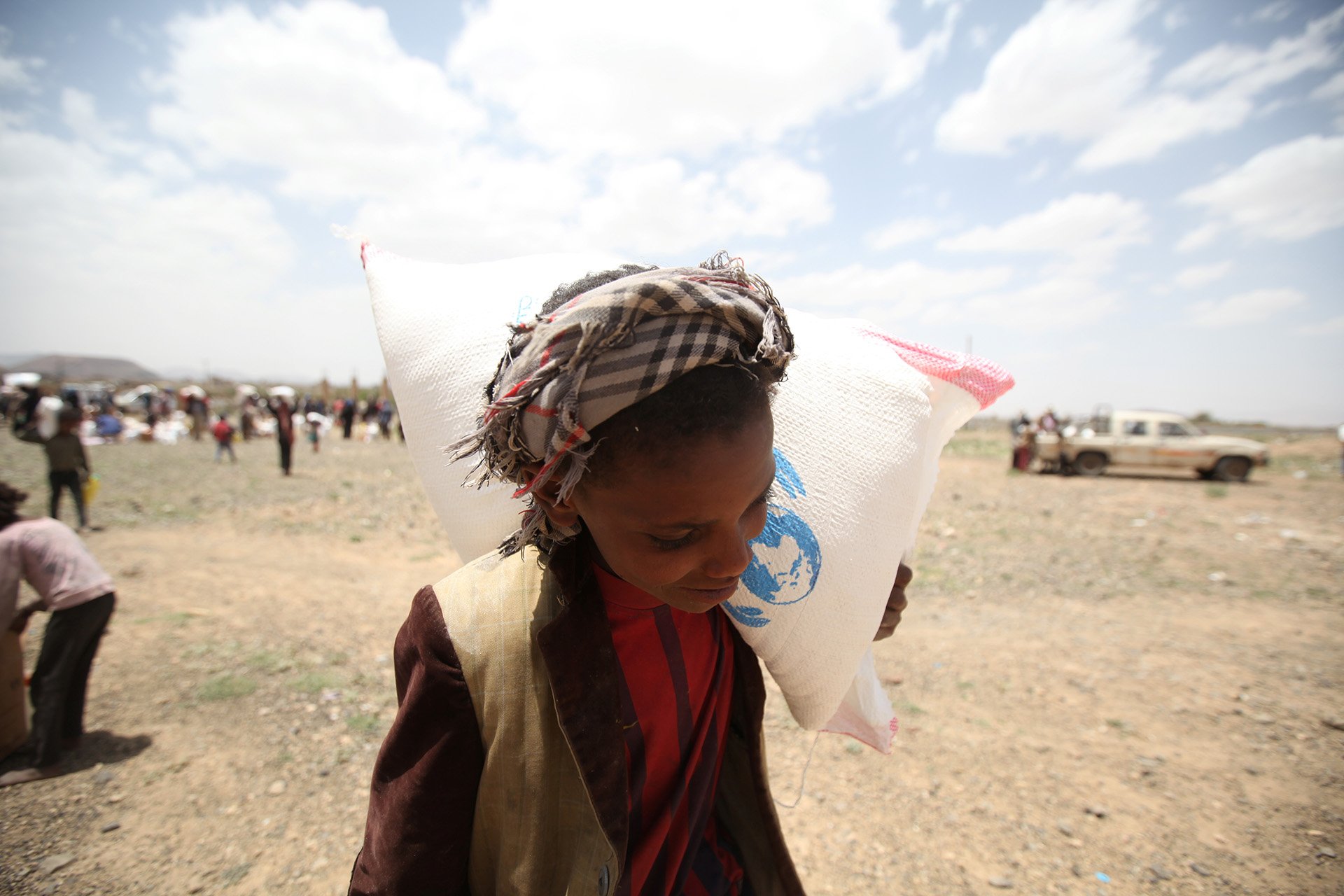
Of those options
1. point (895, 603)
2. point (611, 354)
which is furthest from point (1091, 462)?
point (611, 354)

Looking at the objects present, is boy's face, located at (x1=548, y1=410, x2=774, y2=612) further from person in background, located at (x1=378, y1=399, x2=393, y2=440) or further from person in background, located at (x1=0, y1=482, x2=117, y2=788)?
person in background, located at (x1=378, y1=399, x2=393, y2=440)

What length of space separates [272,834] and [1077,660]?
5.45m

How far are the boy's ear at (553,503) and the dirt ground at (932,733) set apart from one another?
2.42 meters

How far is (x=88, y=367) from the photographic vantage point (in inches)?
4117

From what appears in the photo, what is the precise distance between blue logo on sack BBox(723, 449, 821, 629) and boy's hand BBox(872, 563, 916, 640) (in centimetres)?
39

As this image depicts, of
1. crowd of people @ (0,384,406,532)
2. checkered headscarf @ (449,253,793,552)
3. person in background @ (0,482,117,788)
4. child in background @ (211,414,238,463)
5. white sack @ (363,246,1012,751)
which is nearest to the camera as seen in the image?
checkered headscarf @ (449,253,793,552)

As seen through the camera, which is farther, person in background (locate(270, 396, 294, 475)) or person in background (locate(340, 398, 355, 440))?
person in background (locate(340, 398, 355, 440))

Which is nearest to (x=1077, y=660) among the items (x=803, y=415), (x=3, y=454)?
(x=803, y=415)

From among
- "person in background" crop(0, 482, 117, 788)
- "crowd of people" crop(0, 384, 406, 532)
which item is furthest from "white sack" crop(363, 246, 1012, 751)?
"person in background" crop(0, 482, 117, 788)

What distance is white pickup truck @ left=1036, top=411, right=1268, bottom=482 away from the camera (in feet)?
52.5

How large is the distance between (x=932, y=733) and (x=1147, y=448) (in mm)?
16812

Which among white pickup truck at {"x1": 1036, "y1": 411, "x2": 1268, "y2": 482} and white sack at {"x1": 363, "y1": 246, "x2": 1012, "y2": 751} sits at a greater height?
white sack at {"x1": 363, "y1": 246, "x2": 1012, "y2": 751}

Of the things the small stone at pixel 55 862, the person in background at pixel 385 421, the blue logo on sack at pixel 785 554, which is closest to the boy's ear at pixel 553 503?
the blue logo on sack at pixel 785 554

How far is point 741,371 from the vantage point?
1.01 m
